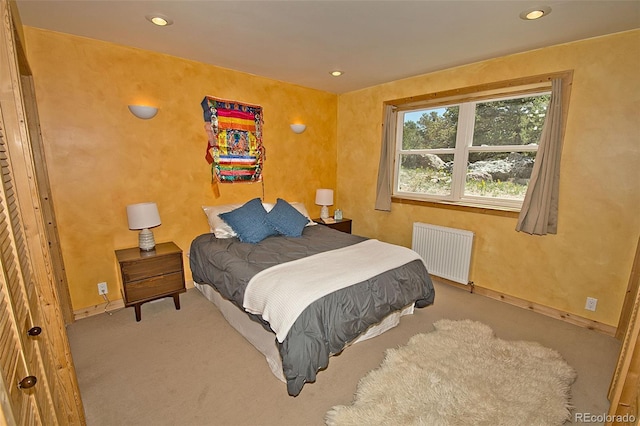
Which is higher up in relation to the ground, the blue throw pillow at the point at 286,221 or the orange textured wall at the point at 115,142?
the orange textured wall at the point at 115,142

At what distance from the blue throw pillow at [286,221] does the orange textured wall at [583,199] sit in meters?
1.80

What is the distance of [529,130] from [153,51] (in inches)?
150

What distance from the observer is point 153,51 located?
2809 mm

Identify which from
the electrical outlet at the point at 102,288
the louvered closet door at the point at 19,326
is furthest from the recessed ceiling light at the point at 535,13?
the electrical outlet at the point at 102,288

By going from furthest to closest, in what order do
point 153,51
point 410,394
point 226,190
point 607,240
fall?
point 226,190 → point 153,51 → point 607,240 → point 410,394

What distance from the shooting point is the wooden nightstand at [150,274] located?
2.57m

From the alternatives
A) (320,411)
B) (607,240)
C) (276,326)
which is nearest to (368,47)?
(276,326)

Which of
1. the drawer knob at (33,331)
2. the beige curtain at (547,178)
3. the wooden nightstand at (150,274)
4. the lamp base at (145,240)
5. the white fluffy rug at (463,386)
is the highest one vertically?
the beige curtain at (547,178)

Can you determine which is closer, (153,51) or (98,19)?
(98,19)

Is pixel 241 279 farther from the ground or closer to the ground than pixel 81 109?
closer to the ground

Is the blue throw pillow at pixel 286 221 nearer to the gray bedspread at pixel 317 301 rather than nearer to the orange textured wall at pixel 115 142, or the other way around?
the gray bedspread at pixel 317 301

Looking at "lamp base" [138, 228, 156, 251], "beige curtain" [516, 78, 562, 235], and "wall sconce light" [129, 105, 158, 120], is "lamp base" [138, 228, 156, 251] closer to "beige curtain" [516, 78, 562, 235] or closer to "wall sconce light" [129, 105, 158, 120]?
"wall sconce light" [129, 105, 158, 120]

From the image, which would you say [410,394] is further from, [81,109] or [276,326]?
[81,109]

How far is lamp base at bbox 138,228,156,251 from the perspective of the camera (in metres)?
2.79
